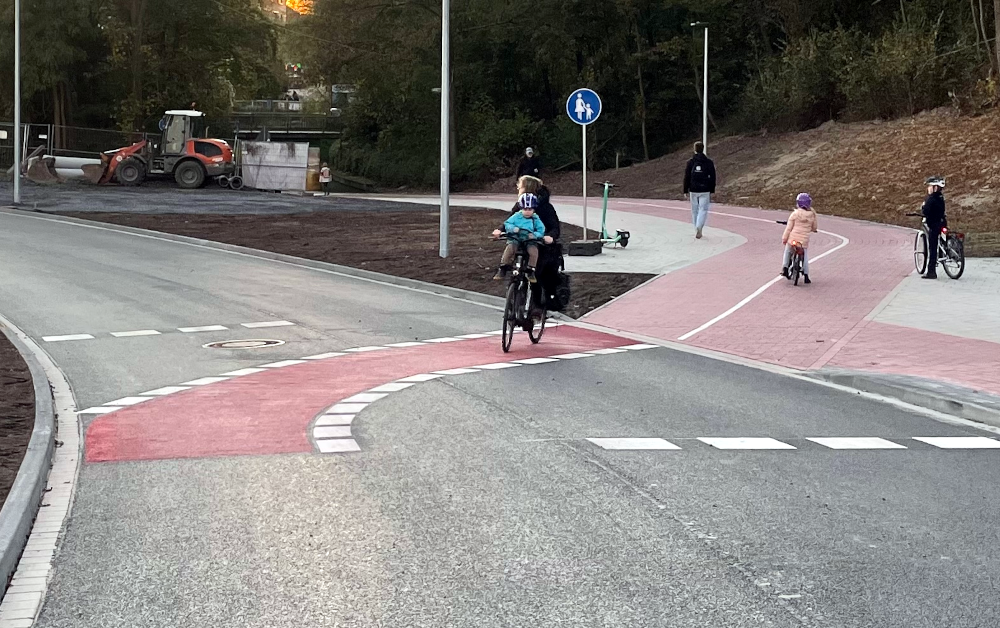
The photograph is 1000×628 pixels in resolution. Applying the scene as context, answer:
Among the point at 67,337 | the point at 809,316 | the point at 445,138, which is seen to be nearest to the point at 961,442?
the point at 809,316

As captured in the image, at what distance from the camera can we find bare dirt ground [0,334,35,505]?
27.5ft

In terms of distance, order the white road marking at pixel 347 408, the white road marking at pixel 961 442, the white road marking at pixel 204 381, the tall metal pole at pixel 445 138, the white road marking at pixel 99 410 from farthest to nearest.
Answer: the tall metal pole at pixel 445 138 → the white road marking at pixel 204 381 → the white road marking at pixel 99 410 → the white road marking at pixel 347 408 → the white road marking at pixel 961 442

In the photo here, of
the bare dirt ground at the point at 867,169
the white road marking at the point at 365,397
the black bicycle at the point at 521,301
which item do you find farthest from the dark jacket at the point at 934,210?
the white road marking at the point at 365,397

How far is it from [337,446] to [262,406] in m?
2.01

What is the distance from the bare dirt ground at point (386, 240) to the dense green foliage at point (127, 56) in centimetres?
2826

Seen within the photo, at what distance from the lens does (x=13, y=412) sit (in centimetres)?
1055

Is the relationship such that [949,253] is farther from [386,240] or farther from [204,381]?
[204,381]

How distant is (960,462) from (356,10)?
63.9m

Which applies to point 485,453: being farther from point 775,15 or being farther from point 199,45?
point 199,45

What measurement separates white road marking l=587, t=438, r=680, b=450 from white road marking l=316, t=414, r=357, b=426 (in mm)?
1924

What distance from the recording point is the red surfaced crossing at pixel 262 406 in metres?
9.41

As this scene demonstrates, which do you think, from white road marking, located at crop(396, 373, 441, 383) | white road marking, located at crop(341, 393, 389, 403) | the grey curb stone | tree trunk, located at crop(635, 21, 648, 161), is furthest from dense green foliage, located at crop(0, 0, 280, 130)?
the grey curb stone

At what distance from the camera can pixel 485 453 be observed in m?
9.06

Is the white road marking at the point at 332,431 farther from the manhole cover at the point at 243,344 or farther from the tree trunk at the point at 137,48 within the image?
the tree trunk at the point at 137,48
